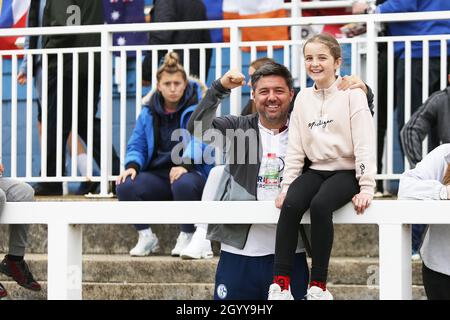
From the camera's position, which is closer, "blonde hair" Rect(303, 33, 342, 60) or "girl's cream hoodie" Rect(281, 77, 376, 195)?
"girl's cream hoodie" Rect(281, 77, 376, 195)

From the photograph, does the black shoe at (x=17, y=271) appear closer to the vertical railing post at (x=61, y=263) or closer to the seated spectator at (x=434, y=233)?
the vertical railing post at (x=61, y=263)

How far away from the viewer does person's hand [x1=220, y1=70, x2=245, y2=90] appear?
193 inches

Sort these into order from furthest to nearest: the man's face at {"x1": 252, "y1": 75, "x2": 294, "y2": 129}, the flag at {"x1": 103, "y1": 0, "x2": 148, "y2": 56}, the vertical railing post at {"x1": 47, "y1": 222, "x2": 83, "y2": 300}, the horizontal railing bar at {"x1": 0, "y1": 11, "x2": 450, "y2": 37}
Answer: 1. the flag at {"x1": 103, "y1": 0, "x2": 148, "y2": 56}
2. the horizontal railing bar at {"x1": 0, "y1": 11, "x2": 450, "y2": 37}
3. the man's face at {"x1": 252, "y1": 75, "x2": 294, "y2": 129}
4. the vertical railing post at {"x1": 47, "y1": 222, "x2": 83, "y2": 300}

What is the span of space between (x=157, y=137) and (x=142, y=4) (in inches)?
81.6

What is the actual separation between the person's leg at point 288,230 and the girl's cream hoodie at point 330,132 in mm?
167

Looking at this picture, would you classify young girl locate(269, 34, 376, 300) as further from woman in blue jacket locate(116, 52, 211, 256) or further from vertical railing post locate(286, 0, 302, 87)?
vertical railing post locate(286, 0, 302, 87)

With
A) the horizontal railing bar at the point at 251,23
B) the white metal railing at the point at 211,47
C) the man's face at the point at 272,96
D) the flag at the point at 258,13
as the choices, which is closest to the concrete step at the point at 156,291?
the white metal railing at the point at 211,47

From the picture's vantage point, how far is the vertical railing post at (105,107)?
800 centimetres

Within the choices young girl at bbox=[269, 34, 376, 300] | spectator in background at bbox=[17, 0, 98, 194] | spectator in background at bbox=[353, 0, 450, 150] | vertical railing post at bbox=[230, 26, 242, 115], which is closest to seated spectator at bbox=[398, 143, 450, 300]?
young girl at bbox=[269, 34, 376, 300]

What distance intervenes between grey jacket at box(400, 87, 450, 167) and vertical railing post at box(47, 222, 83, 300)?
3005 millimetres

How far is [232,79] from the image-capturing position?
492 cm

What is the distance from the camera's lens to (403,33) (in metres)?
8.09

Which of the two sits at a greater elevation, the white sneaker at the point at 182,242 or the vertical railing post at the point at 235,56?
the vertical railing post at the point at 235,56
